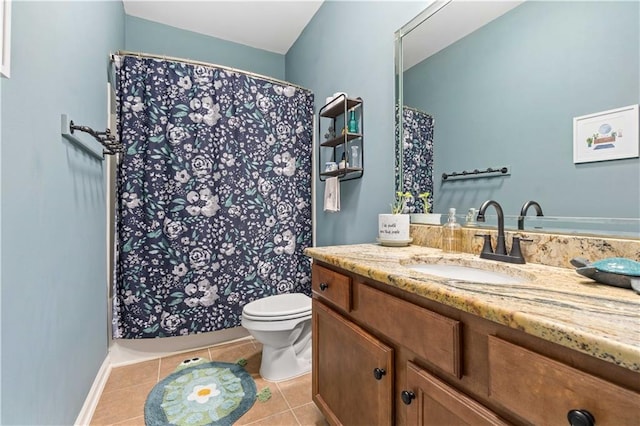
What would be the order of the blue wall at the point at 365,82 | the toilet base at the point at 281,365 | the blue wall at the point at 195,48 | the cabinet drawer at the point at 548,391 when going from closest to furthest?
1. the cabinet drawer at the point at 548,391
2. the blue wall at the point at 365,82
3. the toilet base at the point at 281,365
4. the blue wall at the point at 195,48

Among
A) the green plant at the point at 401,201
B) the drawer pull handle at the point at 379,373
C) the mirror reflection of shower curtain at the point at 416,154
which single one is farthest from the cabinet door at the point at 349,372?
the mirror reflection of shower curtain at the point at 416,154

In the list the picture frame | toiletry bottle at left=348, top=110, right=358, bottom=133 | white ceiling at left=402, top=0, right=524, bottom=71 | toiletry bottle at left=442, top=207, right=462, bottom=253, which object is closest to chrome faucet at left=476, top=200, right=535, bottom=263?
toiletry bottle at left=442, top=207, right=462, bottom=253

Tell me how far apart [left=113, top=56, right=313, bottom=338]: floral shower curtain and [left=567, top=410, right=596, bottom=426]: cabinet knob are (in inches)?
74.2

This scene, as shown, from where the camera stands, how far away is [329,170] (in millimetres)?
1916

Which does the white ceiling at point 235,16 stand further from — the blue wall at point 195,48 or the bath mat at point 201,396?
the bath mat at point 201,396

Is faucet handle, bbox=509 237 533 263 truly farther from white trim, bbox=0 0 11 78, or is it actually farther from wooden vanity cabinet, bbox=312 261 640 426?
white trim, bbox=0 0 11 78

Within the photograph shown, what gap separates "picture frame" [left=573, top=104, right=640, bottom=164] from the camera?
749mm

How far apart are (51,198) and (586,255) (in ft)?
5.59

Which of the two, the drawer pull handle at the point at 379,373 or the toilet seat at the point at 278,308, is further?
the toilet seat at the point at 278,308

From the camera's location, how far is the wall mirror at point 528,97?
30.7 inches

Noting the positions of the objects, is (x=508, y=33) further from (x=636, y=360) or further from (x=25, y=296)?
(x=25, y=296)

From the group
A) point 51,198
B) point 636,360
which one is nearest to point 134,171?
point 51,198

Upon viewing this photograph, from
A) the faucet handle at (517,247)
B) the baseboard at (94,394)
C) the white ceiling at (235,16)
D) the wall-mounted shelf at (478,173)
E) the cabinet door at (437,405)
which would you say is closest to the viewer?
the cabinet door at (437,405)

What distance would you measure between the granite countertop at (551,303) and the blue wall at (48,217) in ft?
3.10
